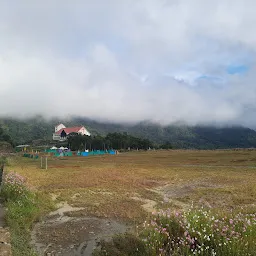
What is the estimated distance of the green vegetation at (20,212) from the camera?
7.93 m

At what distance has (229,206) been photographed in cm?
1319

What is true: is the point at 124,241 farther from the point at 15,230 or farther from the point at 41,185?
the point at 41,185

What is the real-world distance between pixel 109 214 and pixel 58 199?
439cm

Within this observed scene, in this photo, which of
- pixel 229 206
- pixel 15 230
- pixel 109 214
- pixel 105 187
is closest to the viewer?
pixel 15 230

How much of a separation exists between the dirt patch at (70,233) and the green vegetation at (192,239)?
0.91 meters

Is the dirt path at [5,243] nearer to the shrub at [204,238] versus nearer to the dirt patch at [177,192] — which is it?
the shrub at [204,238]

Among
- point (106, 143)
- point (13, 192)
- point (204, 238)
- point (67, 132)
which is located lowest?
point (13, 192)

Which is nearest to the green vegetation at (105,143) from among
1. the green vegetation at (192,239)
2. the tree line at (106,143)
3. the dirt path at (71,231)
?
the tree line at (106,143)

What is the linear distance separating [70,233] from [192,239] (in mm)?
5035

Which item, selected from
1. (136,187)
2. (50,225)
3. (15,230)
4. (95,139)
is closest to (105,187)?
(136,187)

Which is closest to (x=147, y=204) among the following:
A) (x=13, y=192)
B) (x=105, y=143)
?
(x=13, y=192)

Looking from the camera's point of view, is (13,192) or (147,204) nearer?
(13,192)

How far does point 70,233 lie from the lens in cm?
950

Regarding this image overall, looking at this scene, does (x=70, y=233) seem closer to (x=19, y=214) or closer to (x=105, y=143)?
(x=19, y=214)
